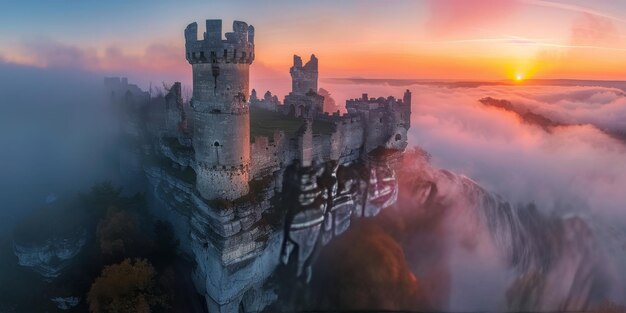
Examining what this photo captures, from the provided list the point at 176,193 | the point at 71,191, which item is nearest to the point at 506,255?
the point at 176,193

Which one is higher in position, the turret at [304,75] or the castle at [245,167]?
the turret at [304,75]

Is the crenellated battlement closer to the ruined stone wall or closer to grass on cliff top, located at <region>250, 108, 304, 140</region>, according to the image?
the ruined stone wall

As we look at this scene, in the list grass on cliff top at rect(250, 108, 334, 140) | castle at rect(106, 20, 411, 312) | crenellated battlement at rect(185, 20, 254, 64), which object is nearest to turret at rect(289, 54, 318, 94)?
castle at rect(106, 20, 411, 312)

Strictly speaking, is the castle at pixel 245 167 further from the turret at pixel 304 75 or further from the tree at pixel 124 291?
the tree at pixel 124 291

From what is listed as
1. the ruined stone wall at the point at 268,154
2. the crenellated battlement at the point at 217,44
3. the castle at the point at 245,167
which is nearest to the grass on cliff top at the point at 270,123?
the castle at the point at 245,167

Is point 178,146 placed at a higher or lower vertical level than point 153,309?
higher

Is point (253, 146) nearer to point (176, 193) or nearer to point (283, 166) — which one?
point (283, 166)
